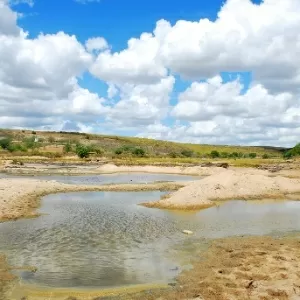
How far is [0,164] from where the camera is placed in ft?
359

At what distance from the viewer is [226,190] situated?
48.8 metres

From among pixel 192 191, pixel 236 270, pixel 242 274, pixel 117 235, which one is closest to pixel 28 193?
pixel 192 191

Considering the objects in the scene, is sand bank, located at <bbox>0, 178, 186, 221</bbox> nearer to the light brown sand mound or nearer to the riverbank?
the light brown sand mound

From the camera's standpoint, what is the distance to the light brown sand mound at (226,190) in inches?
1609

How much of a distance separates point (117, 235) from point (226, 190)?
80.9ft

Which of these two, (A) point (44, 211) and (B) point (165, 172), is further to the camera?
(B) point (165, 172)

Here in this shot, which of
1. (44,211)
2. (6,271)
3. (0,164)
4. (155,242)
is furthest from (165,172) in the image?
(6,271)

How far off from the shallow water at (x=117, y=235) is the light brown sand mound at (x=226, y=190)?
2652 mm

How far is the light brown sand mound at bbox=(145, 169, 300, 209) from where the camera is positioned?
40.9 m

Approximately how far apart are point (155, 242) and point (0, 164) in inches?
3687

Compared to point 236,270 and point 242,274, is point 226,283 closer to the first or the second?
point 242,274

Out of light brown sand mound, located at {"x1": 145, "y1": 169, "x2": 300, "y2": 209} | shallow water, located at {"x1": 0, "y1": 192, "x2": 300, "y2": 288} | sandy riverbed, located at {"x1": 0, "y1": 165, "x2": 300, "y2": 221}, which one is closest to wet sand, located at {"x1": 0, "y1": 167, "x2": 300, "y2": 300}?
sandy riverbed, located at {"x1": 0, "y1": 165, "x2": 300, "y2": 221}

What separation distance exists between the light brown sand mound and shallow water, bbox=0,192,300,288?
2.65 m

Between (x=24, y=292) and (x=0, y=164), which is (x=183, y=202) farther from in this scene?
(x=0, y=164)
